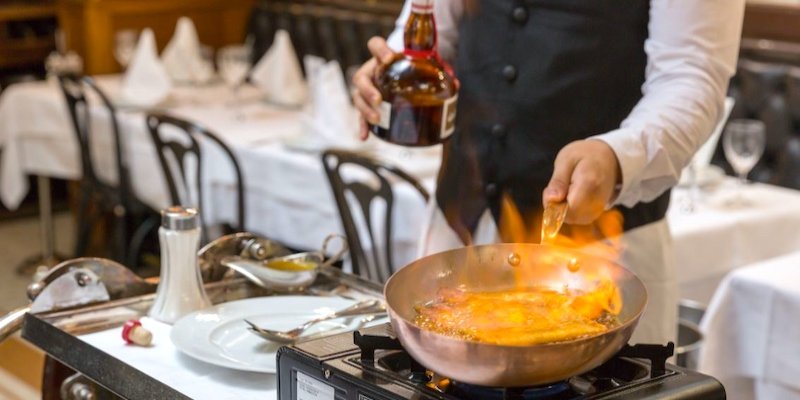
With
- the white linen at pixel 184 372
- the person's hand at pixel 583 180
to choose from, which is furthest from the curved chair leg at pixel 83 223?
the person's hand at pixel 583 180

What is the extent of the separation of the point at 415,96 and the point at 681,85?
398 millimetres

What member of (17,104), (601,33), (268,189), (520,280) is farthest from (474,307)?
(17,104)

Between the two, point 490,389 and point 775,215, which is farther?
point 775,215

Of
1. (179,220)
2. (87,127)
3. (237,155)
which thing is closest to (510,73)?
(179,220)

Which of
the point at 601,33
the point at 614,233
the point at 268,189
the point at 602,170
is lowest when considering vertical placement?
the point at 268,189

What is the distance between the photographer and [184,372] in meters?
1.48

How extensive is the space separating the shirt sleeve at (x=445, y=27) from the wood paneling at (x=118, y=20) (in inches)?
148

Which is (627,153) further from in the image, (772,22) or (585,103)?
(772,22)

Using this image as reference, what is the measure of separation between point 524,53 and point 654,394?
0.85m

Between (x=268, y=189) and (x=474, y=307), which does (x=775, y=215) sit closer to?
(x=268, y=189)

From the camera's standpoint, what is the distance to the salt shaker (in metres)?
1.65

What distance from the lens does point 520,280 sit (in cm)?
135

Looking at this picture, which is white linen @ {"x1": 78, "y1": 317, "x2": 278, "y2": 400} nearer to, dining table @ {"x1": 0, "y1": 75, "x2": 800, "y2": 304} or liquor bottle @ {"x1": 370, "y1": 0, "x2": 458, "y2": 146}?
liquor bottle @ {"x1": 370, "y1": 0, "x2": 458, "y2": 146}

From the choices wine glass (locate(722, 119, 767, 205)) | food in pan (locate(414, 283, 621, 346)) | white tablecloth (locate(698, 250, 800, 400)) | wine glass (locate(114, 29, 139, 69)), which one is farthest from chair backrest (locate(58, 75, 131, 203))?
food in pan (locate(414, 283, 621, 346))
